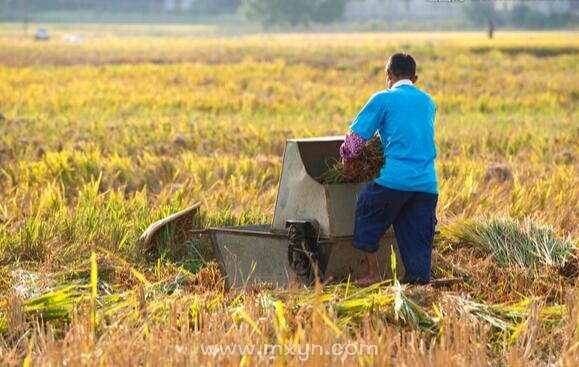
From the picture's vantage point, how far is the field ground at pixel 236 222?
13.0ft

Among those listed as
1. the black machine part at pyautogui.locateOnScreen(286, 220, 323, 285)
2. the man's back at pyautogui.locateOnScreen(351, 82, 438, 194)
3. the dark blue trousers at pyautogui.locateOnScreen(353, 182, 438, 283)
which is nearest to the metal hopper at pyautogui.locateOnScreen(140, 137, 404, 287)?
the black machine part at pyautogui.locateOnScreen(286, 220, 323, 285)

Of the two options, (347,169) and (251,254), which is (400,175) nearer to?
(347,169)

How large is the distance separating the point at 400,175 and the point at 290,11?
95.4m

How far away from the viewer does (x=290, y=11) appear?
3925 inches

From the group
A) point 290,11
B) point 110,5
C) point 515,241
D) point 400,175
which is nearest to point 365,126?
point 400,175

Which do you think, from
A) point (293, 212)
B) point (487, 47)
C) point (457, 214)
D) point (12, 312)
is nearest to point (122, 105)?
point (457, 214)

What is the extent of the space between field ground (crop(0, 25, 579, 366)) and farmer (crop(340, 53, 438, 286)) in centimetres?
21

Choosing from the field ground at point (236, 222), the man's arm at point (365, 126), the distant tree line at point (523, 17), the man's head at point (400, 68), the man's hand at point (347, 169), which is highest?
the man's head at point (400, 68)

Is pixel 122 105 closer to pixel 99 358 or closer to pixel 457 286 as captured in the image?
pixel 457 286

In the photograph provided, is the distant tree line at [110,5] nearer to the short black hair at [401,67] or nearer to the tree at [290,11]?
the tree at [290,11]

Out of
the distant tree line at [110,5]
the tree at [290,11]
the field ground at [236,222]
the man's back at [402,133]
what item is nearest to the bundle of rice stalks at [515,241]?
the field ground at [236,222]

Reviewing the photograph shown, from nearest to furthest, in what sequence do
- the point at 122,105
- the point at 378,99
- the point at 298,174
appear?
the point at 378,99
the point at 298,174
the point at 122,105

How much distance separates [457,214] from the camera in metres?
7.50

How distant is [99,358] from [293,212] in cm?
224
